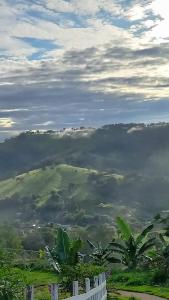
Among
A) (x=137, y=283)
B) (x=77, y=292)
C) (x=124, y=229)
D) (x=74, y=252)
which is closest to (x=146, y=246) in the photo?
(x=124, y=229)

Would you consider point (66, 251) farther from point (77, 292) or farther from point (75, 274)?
point (77, 292)

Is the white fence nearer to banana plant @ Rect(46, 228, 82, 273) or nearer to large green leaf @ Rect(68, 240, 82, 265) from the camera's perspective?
large green leaf @ Rect(68, 240, 82, 265)

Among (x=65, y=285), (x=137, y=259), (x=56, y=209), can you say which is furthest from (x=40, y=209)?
(x=65, y=285)

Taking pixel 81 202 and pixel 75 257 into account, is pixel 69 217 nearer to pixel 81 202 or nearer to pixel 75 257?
pixel 81 202

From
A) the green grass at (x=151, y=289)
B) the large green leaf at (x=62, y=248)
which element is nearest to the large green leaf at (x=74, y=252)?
the large green leaf at (x=62, y=248)

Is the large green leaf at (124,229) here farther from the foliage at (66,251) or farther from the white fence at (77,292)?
the white fence at (77,292)

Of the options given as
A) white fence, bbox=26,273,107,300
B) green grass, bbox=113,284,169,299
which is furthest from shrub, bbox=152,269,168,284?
white fence, bbox=26,273,107,300
